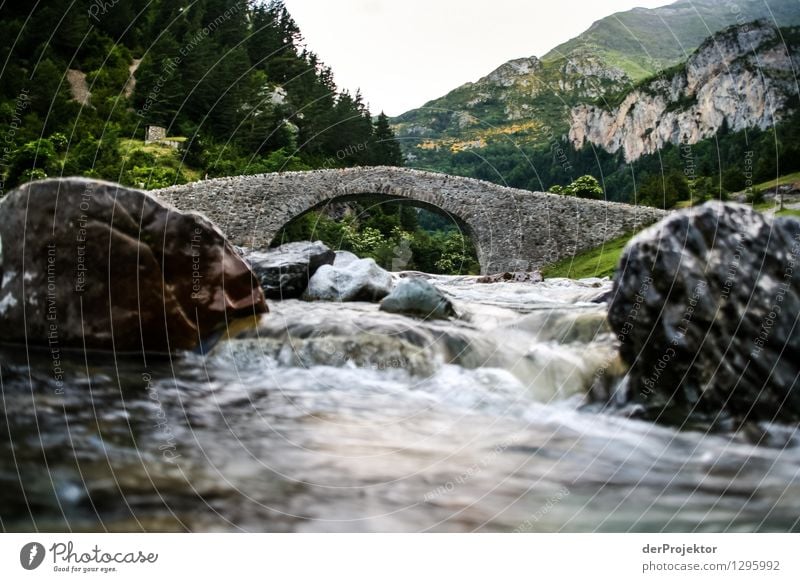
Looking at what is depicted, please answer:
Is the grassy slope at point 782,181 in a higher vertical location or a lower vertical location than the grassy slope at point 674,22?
lower

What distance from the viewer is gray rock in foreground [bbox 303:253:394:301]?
7.28 metres

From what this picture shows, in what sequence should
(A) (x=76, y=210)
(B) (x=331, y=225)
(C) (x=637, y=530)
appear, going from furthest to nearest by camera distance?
(B) (x=331, y=225), (A) (x=76, y=210), (C) (x=637, y=530)

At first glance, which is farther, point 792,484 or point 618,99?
point 618,99

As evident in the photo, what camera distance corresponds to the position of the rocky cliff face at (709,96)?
780 centimetres

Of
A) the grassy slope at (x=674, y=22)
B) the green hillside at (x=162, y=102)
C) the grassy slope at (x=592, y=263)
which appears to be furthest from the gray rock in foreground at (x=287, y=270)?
the green hillside at (x=162, y=102)

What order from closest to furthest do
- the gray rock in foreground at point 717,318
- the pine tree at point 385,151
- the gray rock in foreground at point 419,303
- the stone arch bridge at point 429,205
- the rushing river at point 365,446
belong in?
the rushing river at point 365,446 → the gray rock in foreground at point 717,318 → the gray rock in foreground at point 419,303 → the stone arch bridge at point 429,205 → the pine tree at point 385,151

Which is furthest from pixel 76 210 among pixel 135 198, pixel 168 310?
pixel 168 310

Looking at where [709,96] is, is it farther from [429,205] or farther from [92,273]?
[429,205]

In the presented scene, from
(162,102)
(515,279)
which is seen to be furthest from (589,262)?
(162,102)

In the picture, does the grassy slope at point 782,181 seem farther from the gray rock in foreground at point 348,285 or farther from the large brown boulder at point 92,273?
the large brown boulder at point 92,273

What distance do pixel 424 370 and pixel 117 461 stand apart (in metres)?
2.51

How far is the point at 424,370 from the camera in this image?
15.8 feet

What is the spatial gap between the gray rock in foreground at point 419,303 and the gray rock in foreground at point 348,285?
3.57 ft
